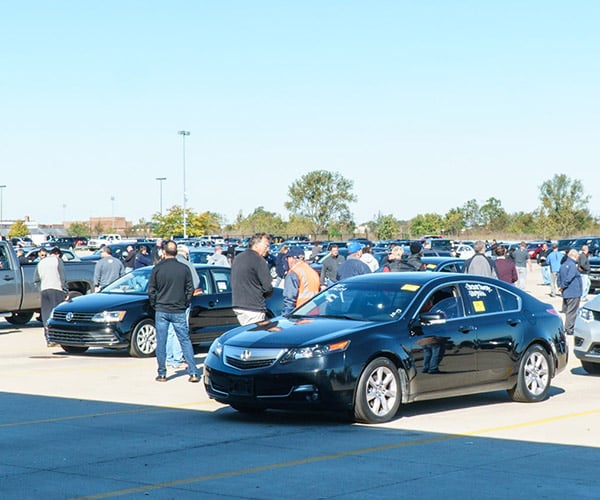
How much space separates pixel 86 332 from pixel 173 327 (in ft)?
11.3

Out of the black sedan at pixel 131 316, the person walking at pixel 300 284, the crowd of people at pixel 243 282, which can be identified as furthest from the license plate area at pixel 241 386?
the black sedan at pixel 131 316

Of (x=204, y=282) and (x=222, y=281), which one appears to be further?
(x=222, y=281)

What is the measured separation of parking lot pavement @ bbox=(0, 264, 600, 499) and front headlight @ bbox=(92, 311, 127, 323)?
10.7 ft

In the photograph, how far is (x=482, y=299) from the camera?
11.7 meters

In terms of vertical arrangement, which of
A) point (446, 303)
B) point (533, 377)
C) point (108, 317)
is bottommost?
point (533, 377)

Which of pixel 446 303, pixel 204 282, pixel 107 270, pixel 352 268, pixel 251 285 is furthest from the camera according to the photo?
pixel 107 270

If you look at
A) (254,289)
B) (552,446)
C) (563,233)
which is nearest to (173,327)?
(254,289)

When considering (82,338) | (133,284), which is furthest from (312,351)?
(133,284)

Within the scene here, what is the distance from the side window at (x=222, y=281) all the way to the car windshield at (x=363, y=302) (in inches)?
251

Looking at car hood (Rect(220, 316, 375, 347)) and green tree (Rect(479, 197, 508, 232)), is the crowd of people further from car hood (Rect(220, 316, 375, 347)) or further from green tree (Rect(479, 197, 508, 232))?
green tree (Rect(479, 197, 508, 232))

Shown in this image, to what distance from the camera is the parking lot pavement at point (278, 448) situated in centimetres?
735

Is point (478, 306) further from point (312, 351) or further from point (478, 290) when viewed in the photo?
point (312, 351)

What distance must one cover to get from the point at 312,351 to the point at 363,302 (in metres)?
1.31

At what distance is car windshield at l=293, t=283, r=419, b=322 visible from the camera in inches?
430
